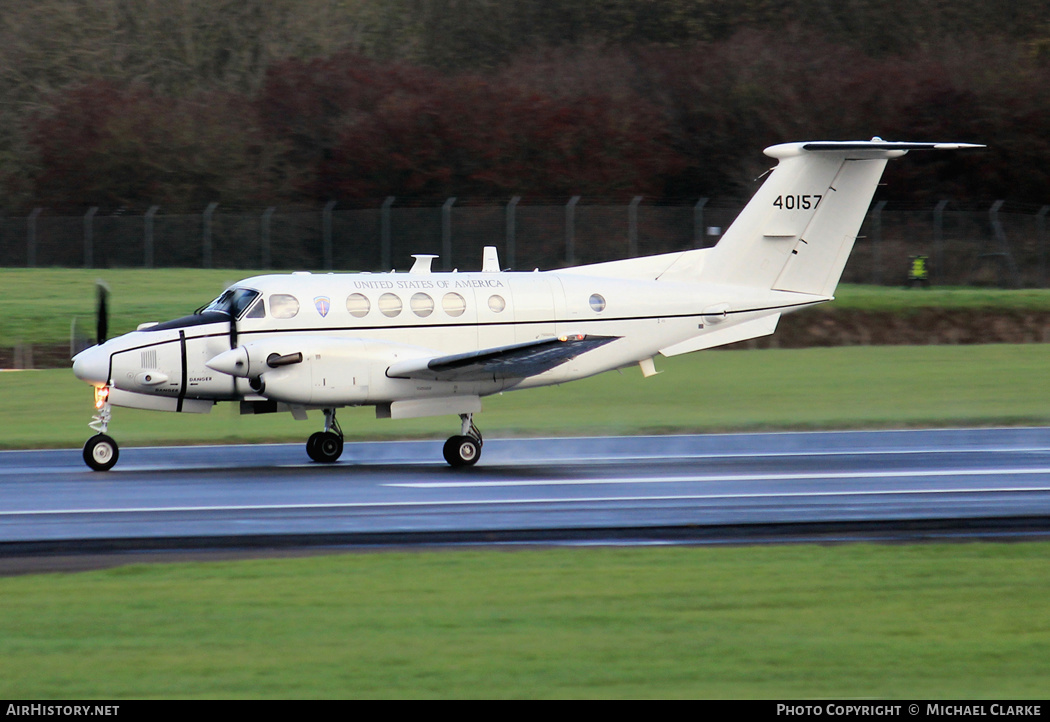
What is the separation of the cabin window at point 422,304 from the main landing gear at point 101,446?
4.12 meters

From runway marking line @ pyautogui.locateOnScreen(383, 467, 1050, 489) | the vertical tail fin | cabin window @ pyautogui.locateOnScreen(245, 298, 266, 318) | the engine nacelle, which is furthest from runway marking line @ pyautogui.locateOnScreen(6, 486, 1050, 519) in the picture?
the vertical tail fin

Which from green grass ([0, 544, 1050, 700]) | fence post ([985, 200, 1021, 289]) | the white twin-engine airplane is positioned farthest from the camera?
fence post ([985, 200, 1021, 289])

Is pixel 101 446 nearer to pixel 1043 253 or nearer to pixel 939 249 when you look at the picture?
pixel 939 249

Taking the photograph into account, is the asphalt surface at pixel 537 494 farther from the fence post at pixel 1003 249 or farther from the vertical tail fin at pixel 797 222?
the fence post at pixel 1003 249

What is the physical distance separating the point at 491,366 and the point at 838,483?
15.3 ft

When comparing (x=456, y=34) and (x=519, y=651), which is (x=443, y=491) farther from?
(x=456, y=34)

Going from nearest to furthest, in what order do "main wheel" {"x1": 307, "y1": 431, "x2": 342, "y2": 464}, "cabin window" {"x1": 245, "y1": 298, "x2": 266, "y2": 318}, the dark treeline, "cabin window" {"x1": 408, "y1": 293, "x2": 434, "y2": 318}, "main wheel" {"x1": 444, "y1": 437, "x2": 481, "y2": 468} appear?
"cabin window" {"x1": 245, "y1": 298, "x2": 266, "y2": 318}, "main wheel" {"x1": 444, "y1": 437, "x2": 481, "y2": 468}, "cabin window" {"x1": 408, "y1": 293, "x2": 434, "y2": 318}, "main wheel" {"x1": 307, "y1": 431, "x2": 342, "y2": 464}, the dark treeline

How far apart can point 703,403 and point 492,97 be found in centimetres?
2777

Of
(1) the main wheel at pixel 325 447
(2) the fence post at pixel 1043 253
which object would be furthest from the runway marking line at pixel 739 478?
(2) the fence post at pixel 1043 253

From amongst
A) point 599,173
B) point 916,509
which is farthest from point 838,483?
point 599,173

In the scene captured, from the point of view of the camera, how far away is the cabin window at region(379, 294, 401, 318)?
17.0 m

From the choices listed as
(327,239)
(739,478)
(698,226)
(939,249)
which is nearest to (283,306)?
(739,478)

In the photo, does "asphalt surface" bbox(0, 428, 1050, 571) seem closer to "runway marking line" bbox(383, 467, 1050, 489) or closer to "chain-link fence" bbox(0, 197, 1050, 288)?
"runway marking line" bbox(383, 467, 1050, 489)

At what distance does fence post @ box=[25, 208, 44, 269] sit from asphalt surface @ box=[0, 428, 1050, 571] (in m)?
25.0
